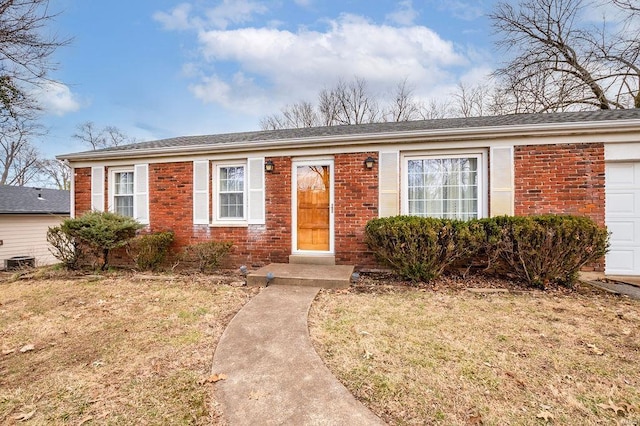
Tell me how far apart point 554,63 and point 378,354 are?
56.2 ft

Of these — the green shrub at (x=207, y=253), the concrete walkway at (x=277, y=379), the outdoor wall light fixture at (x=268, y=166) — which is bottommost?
the concrete walkway at (x=277, y=379)

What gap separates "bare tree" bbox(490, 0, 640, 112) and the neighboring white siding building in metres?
21.6

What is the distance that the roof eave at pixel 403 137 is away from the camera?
542 centimetres

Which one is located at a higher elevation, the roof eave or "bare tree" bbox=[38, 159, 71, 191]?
"bare tree" bbox=[38, 159, 71, 191]

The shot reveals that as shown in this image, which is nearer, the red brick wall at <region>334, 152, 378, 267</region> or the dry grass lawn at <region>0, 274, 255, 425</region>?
the dry grass lawn at <region>0, 274, 255, 425</region>

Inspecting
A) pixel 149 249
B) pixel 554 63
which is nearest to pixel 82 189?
pixel 149 249

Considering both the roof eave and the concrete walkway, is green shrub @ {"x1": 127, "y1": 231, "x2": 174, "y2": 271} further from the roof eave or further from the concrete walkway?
the concrete walkway

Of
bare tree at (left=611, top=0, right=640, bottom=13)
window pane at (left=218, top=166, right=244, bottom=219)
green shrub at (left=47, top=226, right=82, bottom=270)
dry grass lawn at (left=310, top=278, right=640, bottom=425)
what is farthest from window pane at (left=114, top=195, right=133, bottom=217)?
bare tree at (left=611, top=0, right=640, bottom=13)

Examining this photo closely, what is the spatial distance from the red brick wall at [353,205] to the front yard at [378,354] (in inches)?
58.8

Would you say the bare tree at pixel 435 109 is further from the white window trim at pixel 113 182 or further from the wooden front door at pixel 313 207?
the white window trim at pixel 113 182

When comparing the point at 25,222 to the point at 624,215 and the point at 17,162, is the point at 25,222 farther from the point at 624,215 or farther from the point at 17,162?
the point at 624,215

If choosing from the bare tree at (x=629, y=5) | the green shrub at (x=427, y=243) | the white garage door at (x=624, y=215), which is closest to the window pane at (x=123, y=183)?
the green shrub at (x=427, y=243)

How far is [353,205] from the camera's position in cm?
645

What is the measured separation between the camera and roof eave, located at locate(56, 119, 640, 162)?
5418mm
